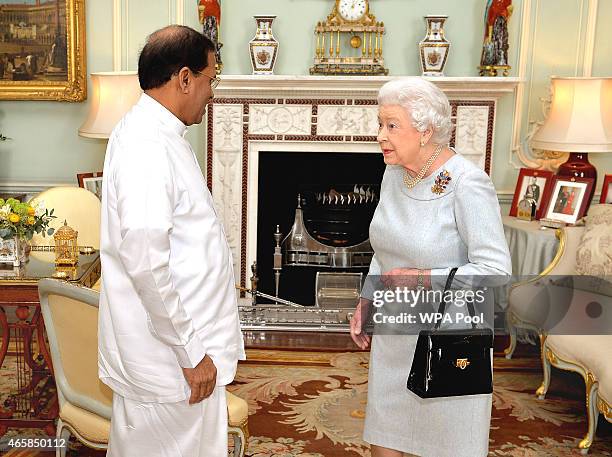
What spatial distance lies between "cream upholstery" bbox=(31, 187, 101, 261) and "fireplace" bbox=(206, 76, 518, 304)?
1420 mm

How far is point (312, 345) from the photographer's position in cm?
462

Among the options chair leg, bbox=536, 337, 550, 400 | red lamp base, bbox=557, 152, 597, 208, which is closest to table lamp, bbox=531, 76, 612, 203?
red lamp base, bbox=557, 152, 597, 208

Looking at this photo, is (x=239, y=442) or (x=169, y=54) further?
(x=239, y=442)

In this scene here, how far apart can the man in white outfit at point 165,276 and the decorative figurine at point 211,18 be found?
322 centimetres

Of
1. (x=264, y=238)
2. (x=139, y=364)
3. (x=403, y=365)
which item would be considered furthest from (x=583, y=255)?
(x=139, y=364)

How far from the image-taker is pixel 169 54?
5.83 feet

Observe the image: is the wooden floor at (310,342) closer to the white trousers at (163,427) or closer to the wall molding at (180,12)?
the wall molding at (180,12)

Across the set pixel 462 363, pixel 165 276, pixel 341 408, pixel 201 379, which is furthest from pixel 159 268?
pixel 341 408

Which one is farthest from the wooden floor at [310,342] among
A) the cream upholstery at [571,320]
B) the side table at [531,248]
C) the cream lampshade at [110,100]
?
the cream lampshade at [110,100]

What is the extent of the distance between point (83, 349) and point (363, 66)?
341 centimetres

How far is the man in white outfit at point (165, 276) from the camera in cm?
169

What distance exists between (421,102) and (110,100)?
10.2ft

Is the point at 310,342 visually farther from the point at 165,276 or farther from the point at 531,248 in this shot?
the point at 165,276

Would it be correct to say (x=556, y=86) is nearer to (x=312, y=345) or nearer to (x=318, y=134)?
(x=318, y=134)
